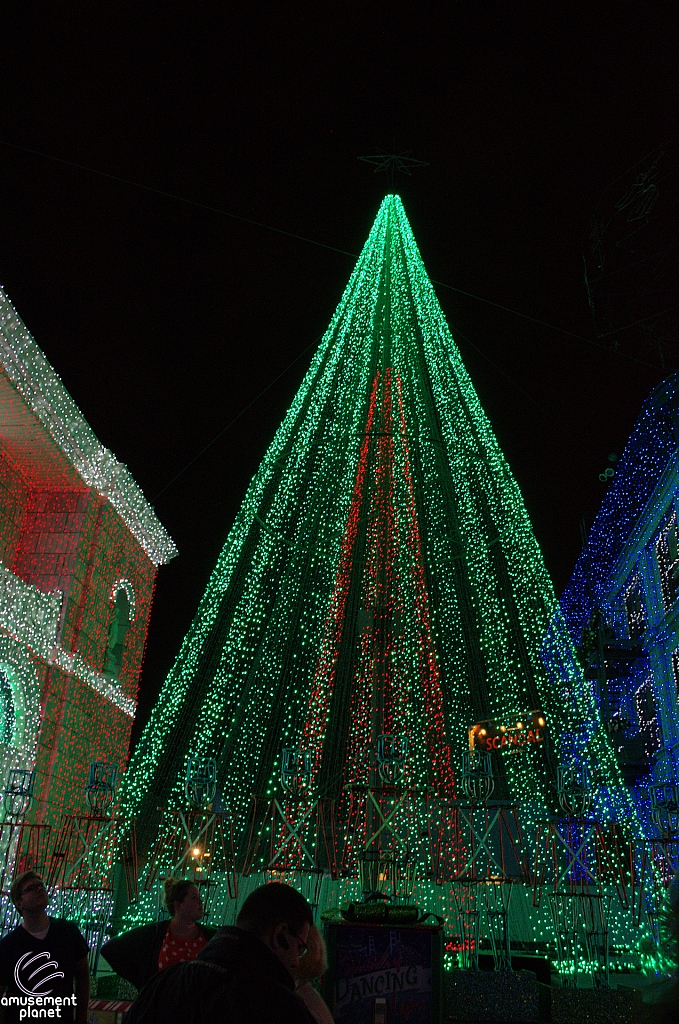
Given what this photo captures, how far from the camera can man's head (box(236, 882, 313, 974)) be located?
2.21m

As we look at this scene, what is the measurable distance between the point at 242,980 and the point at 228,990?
41 mm

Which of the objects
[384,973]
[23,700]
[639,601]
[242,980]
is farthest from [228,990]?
[639,601]

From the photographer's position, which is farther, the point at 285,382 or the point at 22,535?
the point at 285,382

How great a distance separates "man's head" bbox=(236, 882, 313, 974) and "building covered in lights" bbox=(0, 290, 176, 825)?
41.5 ft

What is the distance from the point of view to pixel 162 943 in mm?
4188

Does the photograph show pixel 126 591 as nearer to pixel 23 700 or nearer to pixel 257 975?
pixel 23 700

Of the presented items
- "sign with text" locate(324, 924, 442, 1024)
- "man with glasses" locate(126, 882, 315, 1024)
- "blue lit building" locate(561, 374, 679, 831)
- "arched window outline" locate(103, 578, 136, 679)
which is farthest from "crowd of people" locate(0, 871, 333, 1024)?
"blue lit building" locate(561, 374, 679, 831)

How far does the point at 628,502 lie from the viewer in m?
23.0

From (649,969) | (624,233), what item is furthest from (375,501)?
(649,969)

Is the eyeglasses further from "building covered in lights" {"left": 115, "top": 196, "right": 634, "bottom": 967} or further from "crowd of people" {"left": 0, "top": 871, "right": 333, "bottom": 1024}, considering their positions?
"building covered in lights" {"left": 115, "top": 196, "right": 634, "bottom": 967}

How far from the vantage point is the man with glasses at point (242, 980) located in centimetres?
A: 199

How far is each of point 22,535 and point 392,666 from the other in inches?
358

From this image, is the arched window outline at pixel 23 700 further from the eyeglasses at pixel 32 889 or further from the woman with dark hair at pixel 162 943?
the woman with dark hair at pixel 162 943

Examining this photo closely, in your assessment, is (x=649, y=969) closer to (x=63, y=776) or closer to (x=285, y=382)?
(x=63, y=776)
